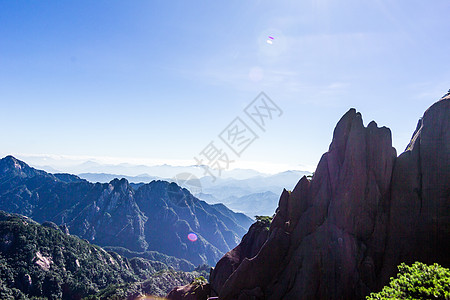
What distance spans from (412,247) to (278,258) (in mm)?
17890

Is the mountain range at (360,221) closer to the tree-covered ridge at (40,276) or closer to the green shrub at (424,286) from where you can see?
the green shrub at (424,286)

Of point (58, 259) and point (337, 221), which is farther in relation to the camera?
point (58, 259)

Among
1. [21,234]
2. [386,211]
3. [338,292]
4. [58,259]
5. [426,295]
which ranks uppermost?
[386,211]

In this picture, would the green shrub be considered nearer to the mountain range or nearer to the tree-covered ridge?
the mountain range

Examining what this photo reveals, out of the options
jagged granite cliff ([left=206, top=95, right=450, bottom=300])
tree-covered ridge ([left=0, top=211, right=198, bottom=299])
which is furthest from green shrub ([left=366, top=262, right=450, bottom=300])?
tree-covered ridge ([left=0, top=211, right=198, bottom=299])

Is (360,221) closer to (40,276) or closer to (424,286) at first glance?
(424,286)

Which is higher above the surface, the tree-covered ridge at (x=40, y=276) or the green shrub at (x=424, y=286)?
the green shrub at (x=424, y=286)

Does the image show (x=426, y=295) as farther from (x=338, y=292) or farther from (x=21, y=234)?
(x=21, y=234)

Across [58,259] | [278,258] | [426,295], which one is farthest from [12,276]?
[426,295]

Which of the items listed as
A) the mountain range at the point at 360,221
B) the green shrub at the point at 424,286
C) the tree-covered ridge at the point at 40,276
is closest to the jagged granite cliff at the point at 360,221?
the mountain range at the point at 360,221

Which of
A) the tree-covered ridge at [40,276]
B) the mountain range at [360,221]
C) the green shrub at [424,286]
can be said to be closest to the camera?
the green shrub at [424,286]

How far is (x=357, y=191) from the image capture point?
34.9 m

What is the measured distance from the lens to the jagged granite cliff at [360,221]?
30453 millimetres

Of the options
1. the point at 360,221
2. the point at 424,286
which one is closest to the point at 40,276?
the point at 360,221
